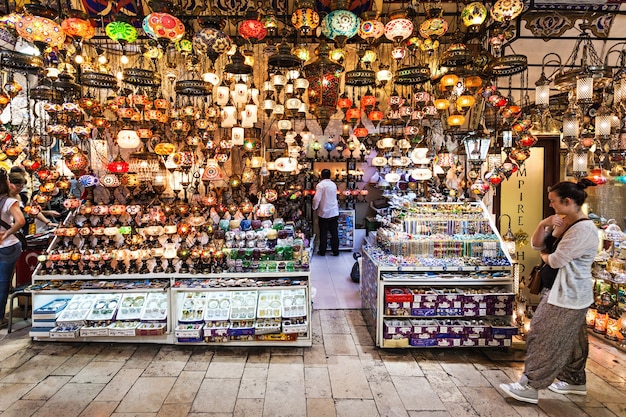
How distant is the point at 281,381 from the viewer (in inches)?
134

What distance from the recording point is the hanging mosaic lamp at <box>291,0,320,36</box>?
11.7 ft

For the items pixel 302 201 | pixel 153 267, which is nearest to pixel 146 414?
pixel 153 267

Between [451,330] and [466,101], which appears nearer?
[451,330]

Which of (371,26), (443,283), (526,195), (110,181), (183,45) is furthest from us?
(526,195)

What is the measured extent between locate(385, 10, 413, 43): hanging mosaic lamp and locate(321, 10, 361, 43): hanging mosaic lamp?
0.32 m

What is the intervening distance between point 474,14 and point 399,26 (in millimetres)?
740

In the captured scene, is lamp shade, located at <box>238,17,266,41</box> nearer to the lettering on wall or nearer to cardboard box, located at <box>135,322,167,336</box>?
cardboard box, located at <box>135,322,167,336</box>

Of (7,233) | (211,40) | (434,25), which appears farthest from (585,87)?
(7,233)

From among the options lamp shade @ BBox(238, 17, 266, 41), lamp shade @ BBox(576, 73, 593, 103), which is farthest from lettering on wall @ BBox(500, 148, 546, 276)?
lamp shade @ BBox(238, 17, 266, 41)

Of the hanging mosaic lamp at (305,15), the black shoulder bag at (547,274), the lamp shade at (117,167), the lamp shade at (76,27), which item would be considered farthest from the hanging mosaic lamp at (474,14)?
the lamp shade at (117,167)

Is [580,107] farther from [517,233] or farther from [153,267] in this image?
[153,267]

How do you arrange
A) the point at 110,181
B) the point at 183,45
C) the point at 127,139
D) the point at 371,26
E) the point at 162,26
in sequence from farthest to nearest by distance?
the point at 127,139
the point at 110,181
the point at 183,45
the point at 371,26
the point at 162,26

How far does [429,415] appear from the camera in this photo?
293 cm

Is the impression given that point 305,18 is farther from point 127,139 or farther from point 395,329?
point 395,329
